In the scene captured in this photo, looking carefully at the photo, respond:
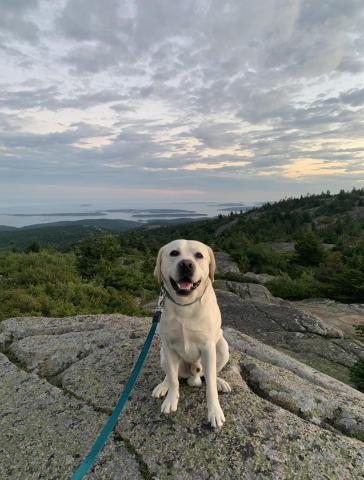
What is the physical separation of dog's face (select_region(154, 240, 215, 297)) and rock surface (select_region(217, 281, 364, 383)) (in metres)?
5.08

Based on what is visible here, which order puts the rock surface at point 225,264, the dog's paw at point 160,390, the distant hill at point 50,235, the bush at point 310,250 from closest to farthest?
the dog's paw at point 160,390 < the rock surface at point 225,264 < the bush at point 310,250 < the distant hill at point 50,235

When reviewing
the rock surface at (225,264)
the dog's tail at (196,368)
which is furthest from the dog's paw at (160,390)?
the rock surface at (225,264)

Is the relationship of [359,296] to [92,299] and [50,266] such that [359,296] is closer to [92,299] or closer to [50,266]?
[92,299]

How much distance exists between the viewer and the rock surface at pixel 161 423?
2688 millimetres

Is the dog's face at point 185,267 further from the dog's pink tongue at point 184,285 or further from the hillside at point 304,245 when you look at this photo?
the hillside at point 304,245

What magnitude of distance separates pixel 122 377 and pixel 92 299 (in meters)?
6.99

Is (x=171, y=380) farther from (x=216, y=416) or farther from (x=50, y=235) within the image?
(x=50, y=235)

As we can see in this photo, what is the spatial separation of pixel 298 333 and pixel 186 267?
7995mm

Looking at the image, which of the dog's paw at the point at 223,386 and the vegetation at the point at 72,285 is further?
the vegetation at the point at 72,285

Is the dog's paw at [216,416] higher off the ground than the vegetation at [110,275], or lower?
higher

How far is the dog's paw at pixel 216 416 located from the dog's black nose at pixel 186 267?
55.1 inches

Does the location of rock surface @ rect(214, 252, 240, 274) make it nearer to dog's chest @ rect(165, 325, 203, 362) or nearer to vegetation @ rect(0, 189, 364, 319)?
vegetation @ rect(0, 189, 364, 319)

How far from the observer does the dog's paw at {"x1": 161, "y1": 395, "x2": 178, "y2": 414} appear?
3.26 meters

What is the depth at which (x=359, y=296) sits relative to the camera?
16.2 meters
